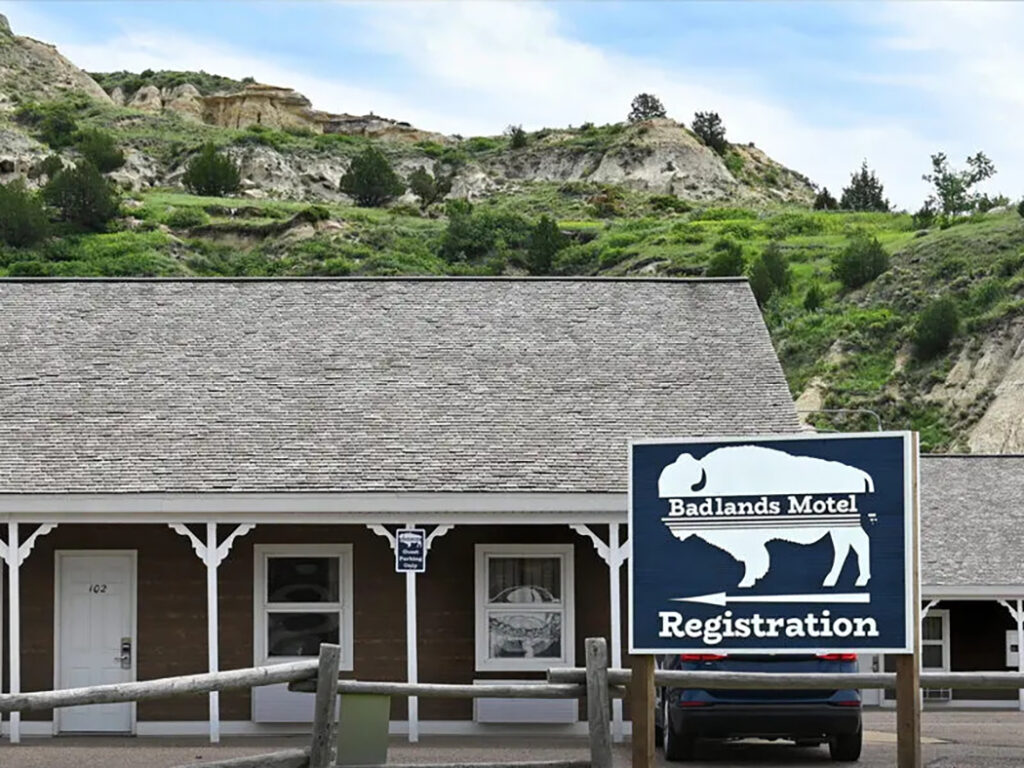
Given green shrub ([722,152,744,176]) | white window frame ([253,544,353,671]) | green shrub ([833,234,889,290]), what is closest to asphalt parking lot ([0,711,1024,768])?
white window frame ([253,544,353,671])

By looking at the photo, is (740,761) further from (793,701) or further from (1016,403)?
(1016,403)

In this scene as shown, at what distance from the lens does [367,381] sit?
21.7 meters

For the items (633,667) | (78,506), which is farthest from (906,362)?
(633,667)

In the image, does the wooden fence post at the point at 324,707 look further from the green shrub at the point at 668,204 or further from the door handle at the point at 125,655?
the green shrub at the point at 668,204

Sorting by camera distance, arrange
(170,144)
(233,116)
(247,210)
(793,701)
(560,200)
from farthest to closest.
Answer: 1. (233,116)
2. (170,144)
3. (560,200)
4. (247,210)
5. (793,701)

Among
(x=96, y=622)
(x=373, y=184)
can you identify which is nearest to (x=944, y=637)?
(x=96, y=622)

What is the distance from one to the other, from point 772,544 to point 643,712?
147cm

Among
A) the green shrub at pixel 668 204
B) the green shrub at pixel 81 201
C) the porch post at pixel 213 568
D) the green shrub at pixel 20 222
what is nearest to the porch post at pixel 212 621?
the porch post at pixel 213 568

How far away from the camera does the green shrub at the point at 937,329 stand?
6012 cm

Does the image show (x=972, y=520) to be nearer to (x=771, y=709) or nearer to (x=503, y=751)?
(x=503, y=751)

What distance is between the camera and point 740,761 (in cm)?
1597

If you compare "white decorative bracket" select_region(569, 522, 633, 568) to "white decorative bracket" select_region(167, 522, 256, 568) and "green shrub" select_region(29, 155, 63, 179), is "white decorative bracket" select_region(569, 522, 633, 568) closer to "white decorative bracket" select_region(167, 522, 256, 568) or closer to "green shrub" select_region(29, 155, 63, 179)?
"white decorative bracket" select_region(167, 522, 256, 568)

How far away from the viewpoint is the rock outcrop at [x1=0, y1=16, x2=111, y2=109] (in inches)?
5342

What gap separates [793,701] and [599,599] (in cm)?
532
